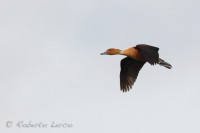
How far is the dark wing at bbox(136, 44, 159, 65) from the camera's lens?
28445 mm

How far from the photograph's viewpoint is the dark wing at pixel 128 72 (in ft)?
107

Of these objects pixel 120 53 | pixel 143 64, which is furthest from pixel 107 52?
pixel 143 64

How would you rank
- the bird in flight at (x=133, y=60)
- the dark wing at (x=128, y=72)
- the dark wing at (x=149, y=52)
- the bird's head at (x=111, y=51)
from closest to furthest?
the dark wing at (x=149, y=52), the bird in flight at (x=133, y=60), the bird's head at (x=111, y=51), the dark wing at (x=128, y=72)

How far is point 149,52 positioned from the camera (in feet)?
95.9

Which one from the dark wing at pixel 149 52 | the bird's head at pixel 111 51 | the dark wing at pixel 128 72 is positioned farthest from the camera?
the dark wing at pixel 128 72

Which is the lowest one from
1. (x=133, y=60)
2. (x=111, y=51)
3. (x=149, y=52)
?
(x=133, y=60)

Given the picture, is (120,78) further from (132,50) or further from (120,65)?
(132,50)

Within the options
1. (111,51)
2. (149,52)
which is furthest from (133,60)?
(149,52)

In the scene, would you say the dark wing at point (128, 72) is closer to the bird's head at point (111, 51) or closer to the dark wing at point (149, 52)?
the bird's head at point (111, 51)

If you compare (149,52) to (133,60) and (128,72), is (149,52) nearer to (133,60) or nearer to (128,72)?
(133,60)

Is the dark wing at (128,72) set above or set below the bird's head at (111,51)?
below

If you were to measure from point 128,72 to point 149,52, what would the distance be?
3880 millimetres

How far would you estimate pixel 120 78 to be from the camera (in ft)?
109

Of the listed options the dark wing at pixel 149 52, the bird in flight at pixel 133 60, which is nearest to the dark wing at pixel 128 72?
the bird in flight at pixel 133 60
